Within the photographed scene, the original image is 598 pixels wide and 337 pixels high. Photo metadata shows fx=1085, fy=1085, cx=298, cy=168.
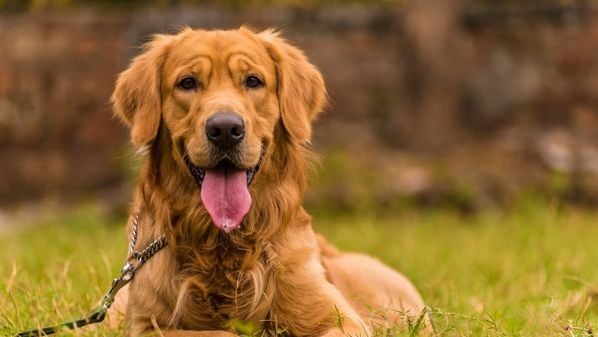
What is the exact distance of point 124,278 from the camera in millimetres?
4711

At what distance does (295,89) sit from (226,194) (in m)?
0.72

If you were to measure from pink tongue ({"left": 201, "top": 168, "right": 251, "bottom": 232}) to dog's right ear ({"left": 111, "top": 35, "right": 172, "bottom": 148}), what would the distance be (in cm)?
39

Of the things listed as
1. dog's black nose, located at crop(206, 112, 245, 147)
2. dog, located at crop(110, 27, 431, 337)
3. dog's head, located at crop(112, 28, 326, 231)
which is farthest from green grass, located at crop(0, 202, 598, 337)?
dog's black nose, located at crop(206, 112, 245, 147)

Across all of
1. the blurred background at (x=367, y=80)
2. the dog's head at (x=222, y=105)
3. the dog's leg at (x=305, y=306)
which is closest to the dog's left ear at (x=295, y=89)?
the dog's head at (x=222, y=105)

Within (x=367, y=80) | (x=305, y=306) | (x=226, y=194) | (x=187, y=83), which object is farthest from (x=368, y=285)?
(x=367, y=80)

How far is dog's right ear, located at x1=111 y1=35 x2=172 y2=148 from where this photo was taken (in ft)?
15.7

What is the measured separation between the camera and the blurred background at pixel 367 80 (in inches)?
450

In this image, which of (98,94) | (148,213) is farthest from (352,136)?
(148,213)

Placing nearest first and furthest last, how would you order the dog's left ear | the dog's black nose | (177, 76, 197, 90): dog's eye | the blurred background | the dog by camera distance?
the dog's black nose < the dog < (177, 76, 197, 90): dog's eye < the dog's left ear < the blurred background

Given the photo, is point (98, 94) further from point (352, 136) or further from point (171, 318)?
point (171, 318)

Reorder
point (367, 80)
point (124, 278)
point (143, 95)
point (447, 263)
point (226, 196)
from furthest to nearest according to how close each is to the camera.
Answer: point (367, 80) < point (447, 263) < point (143, 95) < point (124, 278) < point (226, 196)

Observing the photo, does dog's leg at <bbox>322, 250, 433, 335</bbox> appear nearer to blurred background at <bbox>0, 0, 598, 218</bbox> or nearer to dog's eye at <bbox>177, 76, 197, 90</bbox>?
dog's eye at <bbox>177, 76, 197, 90</bbox>

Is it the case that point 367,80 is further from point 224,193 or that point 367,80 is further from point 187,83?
point 224,193

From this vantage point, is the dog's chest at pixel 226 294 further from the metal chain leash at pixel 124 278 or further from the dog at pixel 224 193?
the metal chain leash at pixel 124 278
